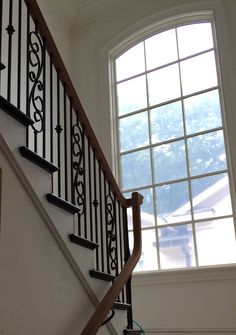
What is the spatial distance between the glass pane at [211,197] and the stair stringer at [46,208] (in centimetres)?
186

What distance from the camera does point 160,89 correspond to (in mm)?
5086

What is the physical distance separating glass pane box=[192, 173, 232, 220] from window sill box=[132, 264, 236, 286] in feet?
1.79

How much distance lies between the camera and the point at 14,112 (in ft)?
7.01

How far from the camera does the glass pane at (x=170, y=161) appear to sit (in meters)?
4.65

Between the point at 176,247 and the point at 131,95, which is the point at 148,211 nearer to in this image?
the point at 176,247

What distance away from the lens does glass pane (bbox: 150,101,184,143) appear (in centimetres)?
482

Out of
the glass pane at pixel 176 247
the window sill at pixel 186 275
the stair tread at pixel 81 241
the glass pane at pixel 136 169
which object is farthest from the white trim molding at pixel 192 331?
the stair tread at pixel 81 241

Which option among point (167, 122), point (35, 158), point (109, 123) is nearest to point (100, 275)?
point (35, 158)

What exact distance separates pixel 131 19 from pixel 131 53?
1.32 feet

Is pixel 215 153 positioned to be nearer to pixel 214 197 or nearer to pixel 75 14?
pixel 214 197

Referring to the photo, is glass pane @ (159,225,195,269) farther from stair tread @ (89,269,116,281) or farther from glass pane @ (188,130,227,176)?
stair tread @ (89,269,116,281)

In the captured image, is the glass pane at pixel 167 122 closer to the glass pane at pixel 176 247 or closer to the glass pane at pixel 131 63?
the glass pane at pixel 131 63

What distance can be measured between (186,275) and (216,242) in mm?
429

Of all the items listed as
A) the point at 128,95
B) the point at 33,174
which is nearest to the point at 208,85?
the point at 128,95
